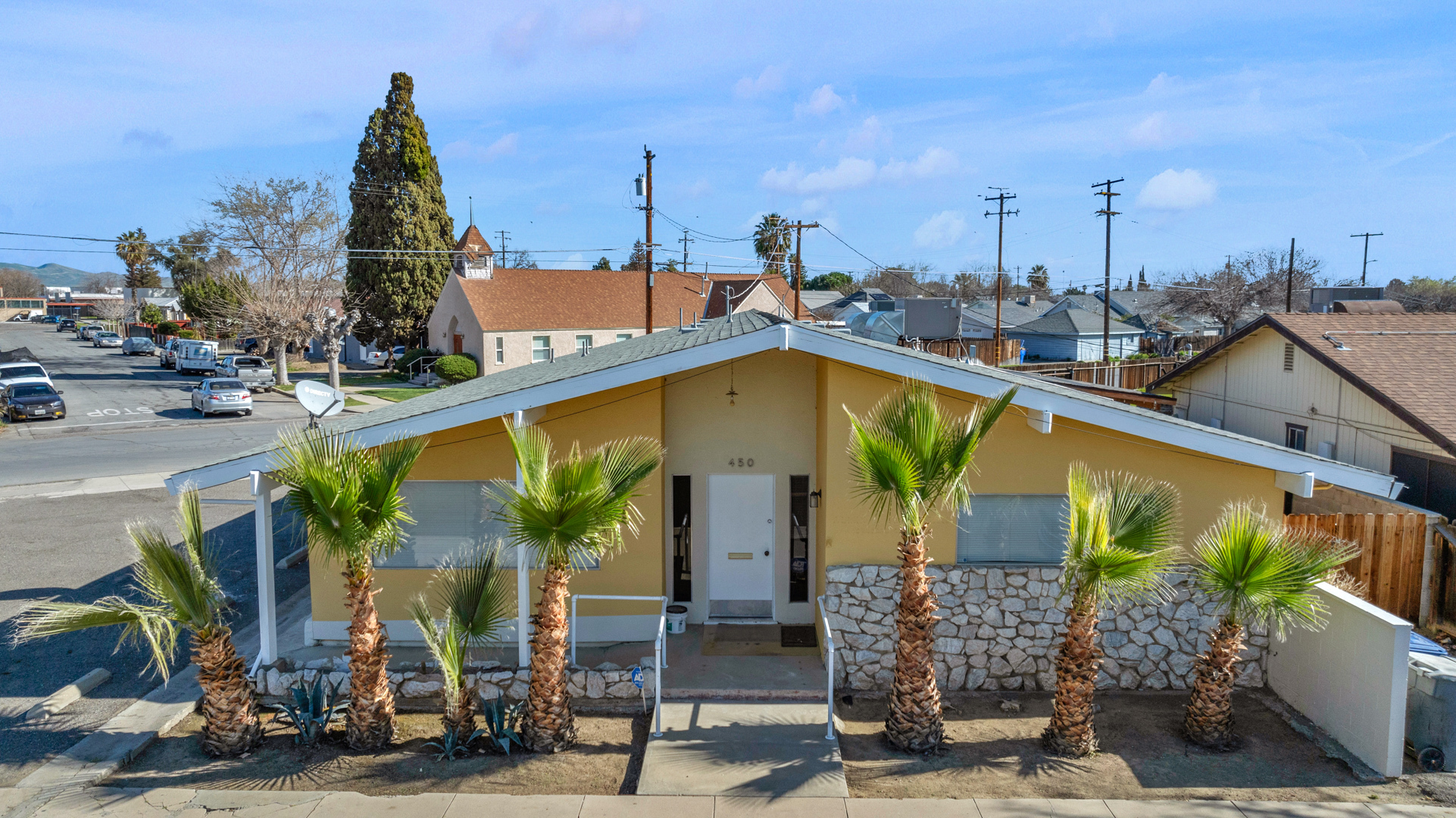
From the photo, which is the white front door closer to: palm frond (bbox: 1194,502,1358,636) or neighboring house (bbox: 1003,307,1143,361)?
palm frond (bbox: 1194,502,1358,636)

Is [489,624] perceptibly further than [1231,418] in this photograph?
No

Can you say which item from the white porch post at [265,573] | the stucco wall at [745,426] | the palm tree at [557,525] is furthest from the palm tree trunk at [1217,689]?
the white porch post at [265,573]

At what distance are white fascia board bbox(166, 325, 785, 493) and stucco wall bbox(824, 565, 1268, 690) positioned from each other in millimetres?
2654

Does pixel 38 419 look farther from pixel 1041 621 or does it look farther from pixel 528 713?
pixel 1041 621

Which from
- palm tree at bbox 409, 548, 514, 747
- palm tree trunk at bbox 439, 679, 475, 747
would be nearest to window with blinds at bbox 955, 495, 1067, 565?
palm tree at bbox 409, 548, 514, 747

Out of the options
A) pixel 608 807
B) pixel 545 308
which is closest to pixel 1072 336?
pixel 545 308

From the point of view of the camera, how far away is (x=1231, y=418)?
1897 centimetres

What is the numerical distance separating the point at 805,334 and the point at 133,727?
742 centimetres

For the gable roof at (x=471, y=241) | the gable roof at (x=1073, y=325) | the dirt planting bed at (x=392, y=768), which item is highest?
the gable roof at (x=471, y=241)

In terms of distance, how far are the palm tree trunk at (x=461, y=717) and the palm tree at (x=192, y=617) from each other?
1794mm

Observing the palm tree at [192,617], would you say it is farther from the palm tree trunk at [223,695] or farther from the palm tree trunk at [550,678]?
the palm tree trunk at [550,678]

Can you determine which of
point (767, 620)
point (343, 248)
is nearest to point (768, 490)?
point (767, 620)

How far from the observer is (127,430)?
95.8 ft

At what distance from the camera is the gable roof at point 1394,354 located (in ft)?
41.3
